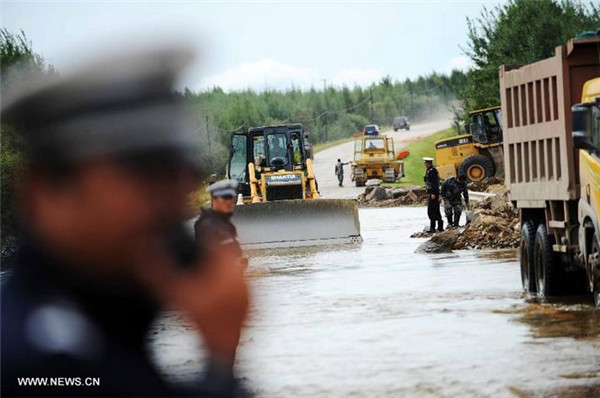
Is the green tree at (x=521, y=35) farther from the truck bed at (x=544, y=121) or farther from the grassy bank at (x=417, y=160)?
the truck bed at (x=544, y=121)

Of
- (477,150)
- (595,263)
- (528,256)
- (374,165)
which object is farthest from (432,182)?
(374,165)

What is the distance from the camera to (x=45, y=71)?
3121 millimetres

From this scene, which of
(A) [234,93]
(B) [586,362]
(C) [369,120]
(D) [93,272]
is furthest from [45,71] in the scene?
(C) [369,120]

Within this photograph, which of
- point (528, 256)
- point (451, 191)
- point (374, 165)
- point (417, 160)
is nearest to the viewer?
point (528, 256)

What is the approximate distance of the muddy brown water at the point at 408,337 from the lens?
334 inches

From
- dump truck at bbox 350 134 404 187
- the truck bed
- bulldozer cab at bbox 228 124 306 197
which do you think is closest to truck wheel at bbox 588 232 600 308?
the truck bed

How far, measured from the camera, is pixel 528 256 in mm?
15195

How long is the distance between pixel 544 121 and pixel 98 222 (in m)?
11.1

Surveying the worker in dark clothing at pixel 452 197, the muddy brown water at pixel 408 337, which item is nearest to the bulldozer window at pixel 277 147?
the worker in dark clothing at pixel 452 197

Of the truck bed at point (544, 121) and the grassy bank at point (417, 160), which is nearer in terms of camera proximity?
the truck bed at point (544, 121)

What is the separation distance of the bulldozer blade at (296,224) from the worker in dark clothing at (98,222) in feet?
79.7

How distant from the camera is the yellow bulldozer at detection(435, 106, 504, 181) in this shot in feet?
150

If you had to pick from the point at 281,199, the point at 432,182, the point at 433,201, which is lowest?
the point at 433,201

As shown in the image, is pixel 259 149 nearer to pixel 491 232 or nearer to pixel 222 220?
pixel 491 232
